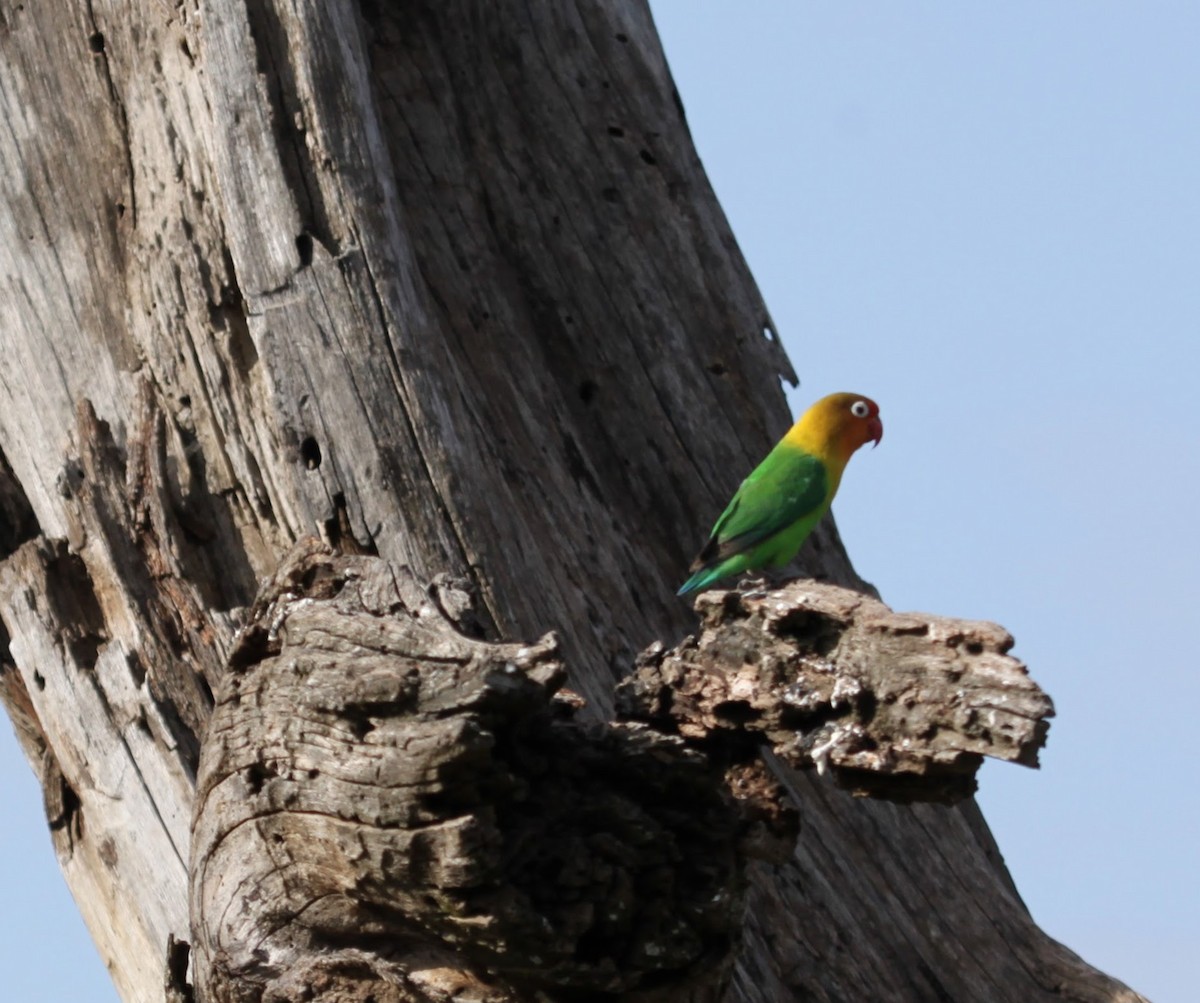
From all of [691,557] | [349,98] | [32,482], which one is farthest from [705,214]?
[32,482]

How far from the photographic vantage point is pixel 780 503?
18.8ft

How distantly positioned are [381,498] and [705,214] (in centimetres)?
229

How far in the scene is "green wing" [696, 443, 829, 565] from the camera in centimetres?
551

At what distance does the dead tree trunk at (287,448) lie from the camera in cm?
448

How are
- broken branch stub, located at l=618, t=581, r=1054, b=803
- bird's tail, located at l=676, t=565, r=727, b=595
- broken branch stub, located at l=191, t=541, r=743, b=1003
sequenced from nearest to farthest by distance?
broken branch stub, located at l=618, t=581, r=1054, b=803
broken branch stub, located at l=191, t=541, r=743, b=1003
bird's tail, located at l=676, t=565, r=727, b=595

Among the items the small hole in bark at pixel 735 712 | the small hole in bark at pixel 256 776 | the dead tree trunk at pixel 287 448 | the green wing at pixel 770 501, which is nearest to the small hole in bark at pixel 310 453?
the dead tree trunk at pixel 287 448

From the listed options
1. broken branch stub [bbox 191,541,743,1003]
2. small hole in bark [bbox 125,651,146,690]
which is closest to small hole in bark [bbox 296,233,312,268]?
broken branch stub [bbox 191,541,743,1003]

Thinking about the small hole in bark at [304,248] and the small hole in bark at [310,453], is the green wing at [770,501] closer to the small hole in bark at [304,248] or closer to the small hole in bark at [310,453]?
the small hole in bark at [310,453]

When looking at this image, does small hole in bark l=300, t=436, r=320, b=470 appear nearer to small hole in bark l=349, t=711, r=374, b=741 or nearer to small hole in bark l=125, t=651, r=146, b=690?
small hole in bark l=125, t=651, r=146, b=690

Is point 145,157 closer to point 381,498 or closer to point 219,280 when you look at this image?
point 219,280

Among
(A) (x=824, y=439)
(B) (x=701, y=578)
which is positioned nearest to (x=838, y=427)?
(A) (x=824, y=439)

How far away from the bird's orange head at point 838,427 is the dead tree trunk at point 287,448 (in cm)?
76

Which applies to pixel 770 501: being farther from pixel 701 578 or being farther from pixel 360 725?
pixel 360 725

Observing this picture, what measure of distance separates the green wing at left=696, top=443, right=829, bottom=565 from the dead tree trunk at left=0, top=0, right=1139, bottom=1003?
218mm
